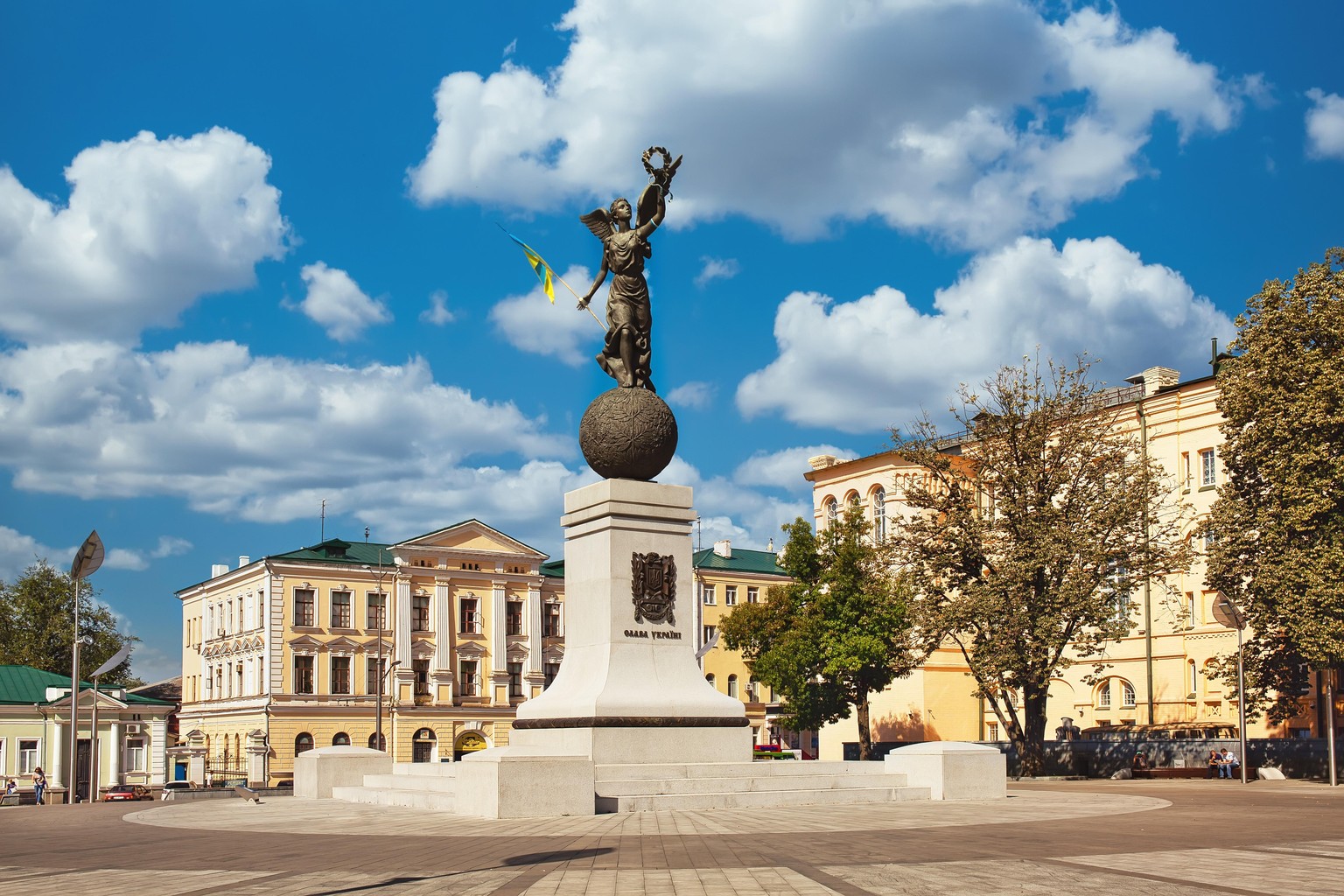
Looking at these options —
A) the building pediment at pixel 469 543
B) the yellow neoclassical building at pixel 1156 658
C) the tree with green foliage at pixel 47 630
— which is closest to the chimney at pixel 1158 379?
the yellow neoclassical building at pixel 1156 658

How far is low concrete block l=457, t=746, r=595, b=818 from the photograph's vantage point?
18578mm

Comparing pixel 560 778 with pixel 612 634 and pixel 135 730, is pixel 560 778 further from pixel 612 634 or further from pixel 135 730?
pixel 135 730

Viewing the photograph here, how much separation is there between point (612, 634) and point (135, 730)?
169 feet

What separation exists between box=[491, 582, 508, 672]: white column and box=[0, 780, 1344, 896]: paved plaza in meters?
61.8

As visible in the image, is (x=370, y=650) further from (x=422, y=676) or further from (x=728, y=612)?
(x=728, y=612)

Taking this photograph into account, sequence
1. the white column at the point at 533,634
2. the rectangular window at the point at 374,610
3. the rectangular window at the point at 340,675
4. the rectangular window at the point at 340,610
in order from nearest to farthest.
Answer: the rectangular window at the point at 340,675 < the rectangular window at the point at 340,610 < the rectangular window at the point at 374,610 < the white column at the point at 533,634

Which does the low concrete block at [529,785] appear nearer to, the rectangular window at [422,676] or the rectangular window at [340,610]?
the rectangular window at [340,610]

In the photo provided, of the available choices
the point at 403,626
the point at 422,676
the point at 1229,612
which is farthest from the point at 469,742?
the point at 1229,612

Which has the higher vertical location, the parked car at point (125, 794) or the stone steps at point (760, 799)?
the stone steps at point (760, 799)

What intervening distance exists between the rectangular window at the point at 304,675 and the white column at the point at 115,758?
43.0ft

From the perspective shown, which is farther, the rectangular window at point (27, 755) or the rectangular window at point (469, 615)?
the rectangular window at point (469, 615)

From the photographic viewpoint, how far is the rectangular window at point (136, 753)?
68688 mm

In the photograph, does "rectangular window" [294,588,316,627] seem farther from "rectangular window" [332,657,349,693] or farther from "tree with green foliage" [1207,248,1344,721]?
"tree with green foliage" [1207,248,1344,721]

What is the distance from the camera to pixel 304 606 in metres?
78.3
